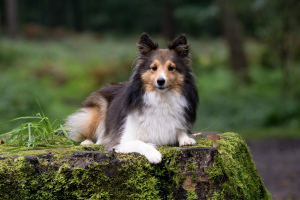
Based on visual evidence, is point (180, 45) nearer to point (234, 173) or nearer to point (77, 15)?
point (234, 173)

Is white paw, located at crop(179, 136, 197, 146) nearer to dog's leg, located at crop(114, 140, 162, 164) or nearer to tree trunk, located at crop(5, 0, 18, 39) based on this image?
dog's leg, located at crop(114, 140, 162, 164)

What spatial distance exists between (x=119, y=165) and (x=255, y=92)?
13354 millimetres

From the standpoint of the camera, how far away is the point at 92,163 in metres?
4.11

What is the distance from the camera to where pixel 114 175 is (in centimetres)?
414

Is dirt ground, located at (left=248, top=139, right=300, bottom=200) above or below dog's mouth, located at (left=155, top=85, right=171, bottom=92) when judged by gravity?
below

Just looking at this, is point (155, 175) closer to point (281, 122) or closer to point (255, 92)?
point (281, 122)

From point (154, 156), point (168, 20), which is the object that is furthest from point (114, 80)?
point (154, 156)

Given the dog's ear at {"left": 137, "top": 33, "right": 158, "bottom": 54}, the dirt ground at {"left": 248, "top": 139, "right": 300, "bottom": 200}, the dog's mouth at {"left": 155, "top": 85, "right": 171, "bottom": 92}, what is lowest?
the dirt ground at {"left": 248, "top": 139, "right": 300, "bottom": 200}

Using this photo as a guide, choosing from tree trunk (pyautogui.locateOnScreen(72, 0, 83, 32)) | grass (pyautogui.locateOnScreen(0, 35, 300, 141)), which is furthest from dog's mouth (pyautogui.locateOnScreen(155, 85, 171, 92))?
tree trunk (pyautogui.locateOnScreen(72, 0, 83, 32))

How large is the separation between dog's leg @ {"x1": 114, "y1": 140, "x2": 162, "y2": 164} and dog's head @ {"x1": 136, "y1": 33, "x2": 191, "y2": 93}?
0.60 metres

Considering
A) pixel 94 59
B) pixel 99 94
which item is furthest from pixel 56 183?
pixel 94 59

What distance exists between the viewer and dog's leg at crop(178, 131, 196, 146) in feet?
15.2

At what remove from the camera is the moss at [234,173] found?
4285mm

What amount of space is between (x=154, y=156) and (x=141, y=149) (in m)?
0.21
